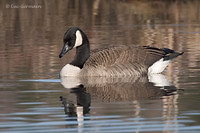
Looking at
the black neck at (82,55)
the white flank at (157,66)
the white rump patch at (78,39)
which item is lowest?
the white flank at (157,66)

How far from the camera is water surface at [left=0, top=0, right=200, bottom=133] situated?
894 cm

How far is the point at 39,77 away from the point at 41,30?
1021cm

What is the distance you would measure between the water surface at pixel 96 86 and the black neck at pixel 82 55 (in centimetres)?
51

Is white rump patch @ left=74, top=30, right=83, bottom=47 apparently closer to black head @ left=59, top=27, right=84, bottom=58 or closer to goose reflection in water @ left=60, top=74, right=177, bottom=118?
black head @ left=59, top=27, right=84, bottom=58

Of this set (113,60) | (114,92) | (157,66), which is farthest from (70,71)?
(114,92)

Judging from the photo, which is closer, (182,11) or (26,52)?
(26,52)

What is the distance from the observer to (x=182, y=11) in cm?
2995

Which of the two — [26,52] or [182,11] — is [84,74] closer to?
[26,52]

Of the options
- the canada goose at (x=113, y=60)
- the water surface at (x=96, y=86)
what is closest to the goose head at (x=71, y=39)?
the canada goose at (x=113, y=60)

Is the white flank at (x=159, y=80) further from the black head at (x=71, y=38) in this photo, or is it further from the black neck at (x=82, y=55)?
the black head at (x=71, y=38)

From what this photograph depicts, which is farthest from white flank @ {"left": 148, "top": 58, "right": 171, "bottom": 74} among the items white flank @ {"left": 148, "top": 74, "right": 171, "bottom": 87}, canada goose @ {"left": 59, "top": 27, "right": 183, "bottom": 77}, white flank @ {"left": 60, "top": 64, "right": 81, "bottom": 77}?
white flank @ {"left": 60, "top": 64, "right": 81, "bottom": 77}

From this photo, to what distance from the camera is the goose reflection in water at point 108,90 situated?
10539 millimetres

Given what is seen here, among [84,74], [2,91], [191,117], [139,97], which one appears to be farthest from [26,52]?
[191,117]

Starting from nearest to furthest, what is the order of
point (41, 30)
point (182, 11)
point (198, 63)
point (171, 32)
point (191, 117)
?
point (191, 117)
point (198, 63)
point (171, 32)
point (41, 30)
point (182, 11)
